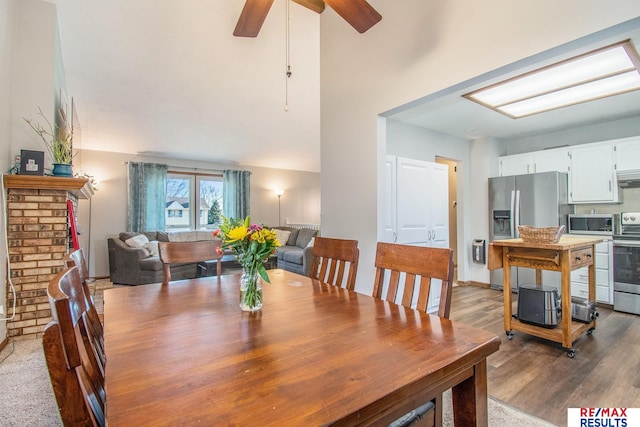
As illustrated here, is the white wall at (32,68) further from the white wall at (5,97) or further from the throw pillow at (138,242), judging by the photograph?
the throw pillow at (138,242)

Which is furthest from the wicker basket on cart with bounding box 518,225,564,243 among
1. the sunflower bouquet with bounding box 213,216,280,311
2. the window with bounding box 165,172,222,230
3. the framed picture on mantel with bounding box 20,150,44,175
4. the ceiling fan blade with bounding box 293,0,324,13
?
the window with bounding box 165,172,222,230

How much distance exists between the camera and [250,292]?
1.25 meters

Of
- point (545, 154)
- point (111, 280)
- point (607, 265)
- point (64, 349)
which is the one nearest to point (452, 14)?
point (64, 349)

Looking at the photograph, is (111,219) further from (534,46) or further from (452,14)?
(534,46)

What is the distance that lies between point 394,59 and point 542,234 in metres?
1.90

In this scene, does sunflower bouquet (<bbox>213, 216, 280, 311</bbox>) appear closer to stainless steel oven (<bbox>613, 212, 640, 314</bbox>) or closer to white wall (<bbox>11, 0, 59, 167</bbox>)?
white wall (<bbox>11, 0, 59, 167</bbox>)

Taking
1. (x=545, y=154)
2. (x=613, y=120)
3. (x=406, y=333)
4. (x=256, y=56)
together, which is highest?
(x=256, y=56)

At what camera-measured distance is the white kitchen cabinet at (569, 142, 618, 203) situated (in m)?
3.85

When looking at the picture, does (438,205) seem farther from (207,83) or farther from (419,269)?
(207,83)

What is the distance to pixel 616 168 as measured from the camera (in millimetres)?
3789

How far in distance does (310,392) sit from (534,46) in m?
2.01

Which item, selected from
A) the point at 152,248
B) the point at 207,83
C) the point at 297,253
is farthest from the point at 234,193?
the point at 207,83

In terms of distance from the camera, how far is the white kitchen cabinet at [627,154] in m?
3.63

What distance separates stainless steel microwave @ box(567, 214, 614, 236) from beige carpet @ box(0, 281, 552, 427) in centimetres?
338
